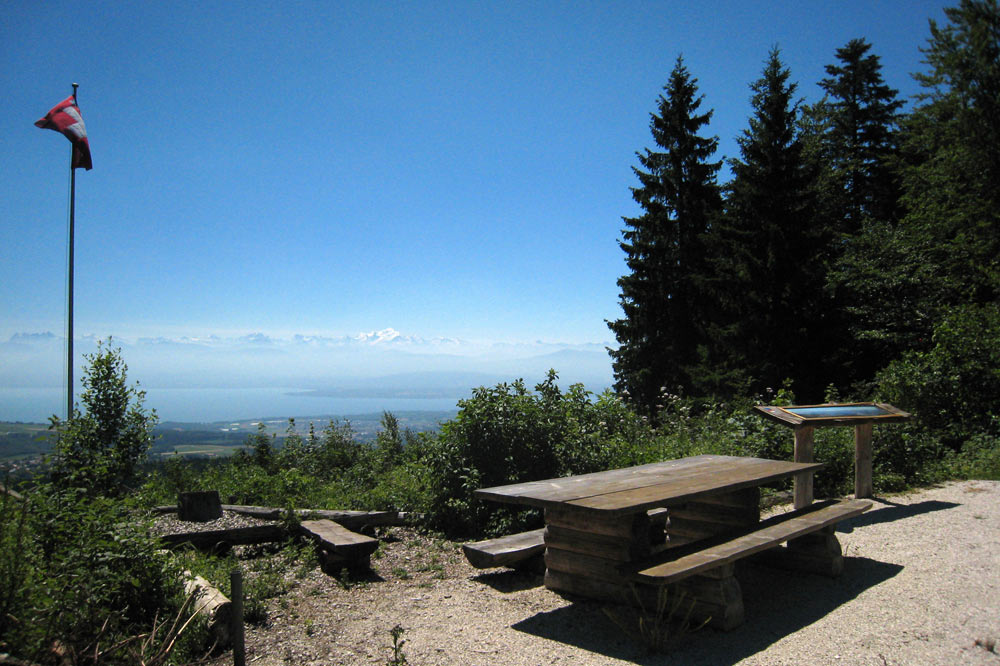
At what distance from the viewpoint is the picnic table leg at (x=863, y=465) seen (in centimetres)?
793

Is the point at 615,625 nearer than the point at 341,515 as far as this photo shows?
Yes

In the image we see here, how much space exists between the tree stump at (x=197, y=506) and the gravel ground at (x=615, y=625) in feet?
5.27

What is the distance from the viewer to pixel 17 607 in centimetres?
326

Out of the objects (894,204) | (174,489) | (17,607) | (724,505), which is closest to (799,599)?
(724,505)

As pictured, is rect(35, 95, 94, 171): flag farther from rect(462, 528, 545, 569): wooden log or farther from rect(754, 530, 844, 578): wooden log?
rect(754, 530, 844, 578): wooden log

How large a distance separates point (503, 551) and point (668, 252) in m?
19.6

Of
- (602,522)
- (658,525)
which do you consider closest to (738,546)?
(602,522)

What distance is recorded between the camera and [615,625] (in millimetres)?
4188

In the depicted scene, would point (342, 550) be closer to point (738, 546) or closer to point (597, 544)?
point (597, 544)

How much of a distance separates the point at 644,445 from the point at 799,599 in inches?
179

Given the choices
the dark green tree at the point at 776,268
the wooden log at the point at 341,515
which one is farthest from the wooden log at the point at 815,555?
the dark green tree at the point at 776,268

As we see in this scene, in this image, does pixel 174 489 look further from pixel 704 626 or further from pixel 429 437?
pixel 704 626

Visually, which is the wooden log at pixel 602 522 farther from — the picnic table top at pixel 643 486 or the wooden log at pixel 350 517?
the wooden log at pixel 350 517

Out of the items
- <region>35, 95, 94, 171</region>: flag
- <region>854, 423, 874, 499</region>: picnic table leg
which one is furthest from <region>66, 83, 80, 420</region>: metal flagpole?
<region>854, 423, 874, 499</region>: picnic table leg
